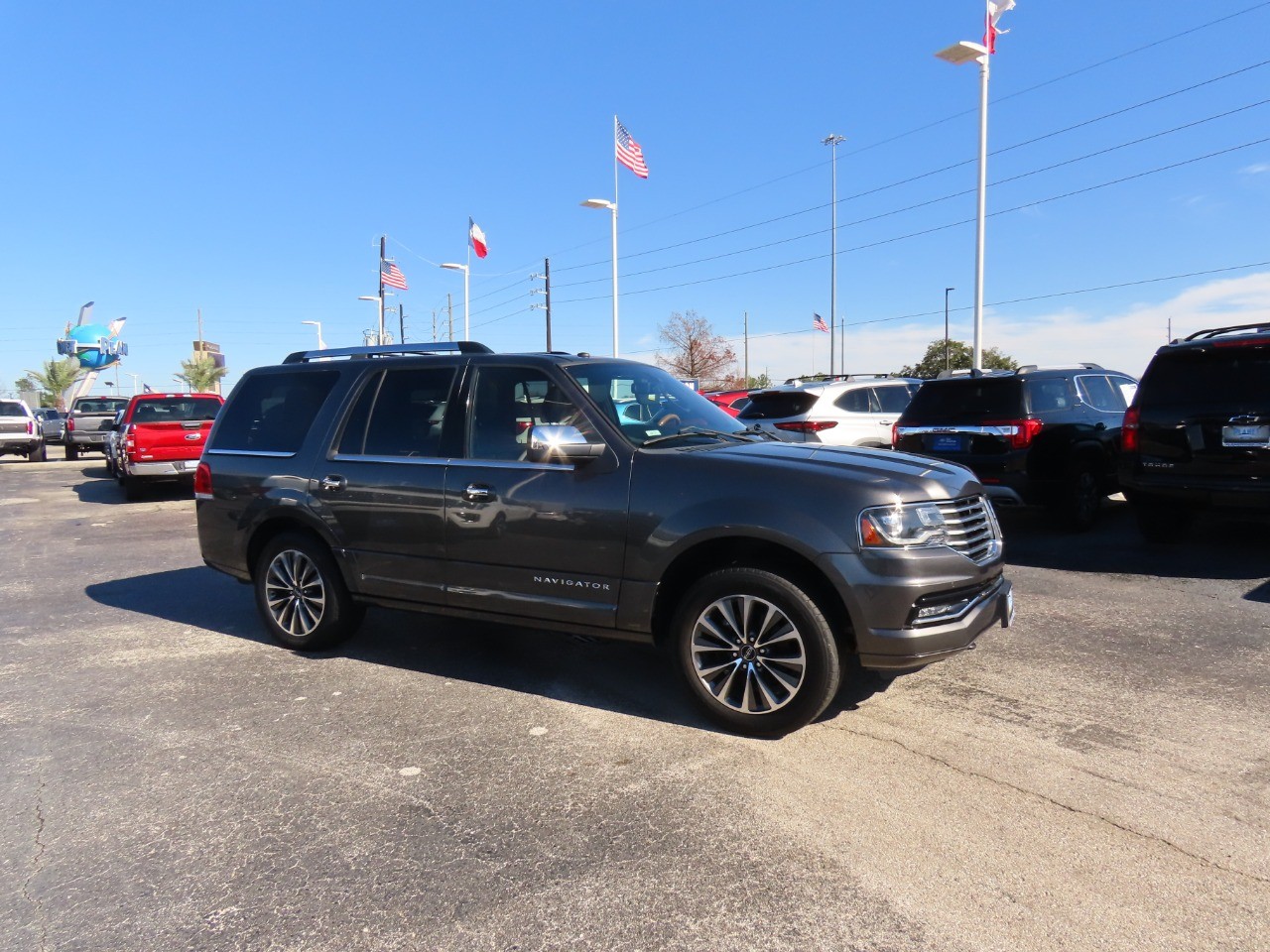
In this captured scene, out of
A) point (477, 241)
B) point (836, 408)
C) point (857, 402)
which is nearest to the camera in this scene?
point (836, 408)

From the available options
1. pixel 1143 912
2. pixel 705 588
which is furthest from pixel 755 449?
pixel 1143 912

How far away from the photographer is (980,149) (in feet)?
55.2

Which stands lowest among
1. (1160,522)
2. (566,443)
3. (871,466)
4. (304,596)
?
(304,596)

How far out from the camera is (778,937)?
261 centimetres

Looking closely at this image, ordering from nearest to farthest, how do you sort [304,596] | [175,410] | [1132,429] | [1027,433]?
[304,596], [1132,429], [1027,433], [175,410]

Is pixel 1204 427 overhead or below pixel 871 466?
overhead

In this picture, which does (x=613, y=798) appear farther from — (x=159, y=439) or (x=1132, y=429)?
(x=159, y=439)

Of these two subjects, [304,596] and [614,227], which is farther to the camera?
[614,227]

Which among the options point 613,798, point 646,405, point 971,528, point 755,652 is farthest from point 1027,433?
point 613,798

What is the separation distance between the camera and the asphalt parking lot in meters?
2.72

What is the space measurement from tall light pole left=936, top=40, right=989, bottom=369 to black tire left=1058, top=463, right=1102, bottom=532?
6708 millimetres

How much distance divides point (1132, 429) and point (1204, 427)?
60cm

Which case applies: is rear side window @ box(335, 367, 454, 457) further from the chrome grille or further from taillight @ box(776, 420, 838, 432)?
taillight @ box(776, 420, 838, 432)

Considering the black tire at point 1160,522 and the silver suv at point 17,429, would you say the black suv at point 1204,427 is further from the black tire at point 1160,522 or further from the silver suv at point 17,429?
the silver suv at point 17,429
